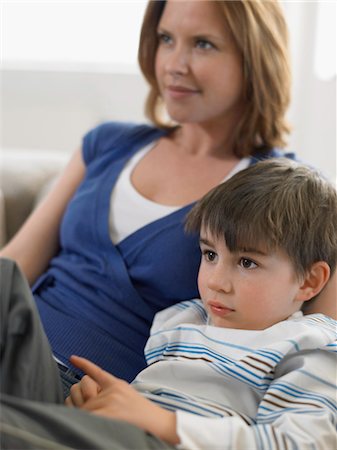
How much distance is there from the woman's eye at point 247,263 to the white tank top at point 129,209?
339 millimetres

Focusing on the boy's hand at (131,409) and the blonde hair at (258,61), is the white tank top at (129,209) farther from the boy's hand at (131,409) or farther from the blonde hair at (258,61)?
the boy's hand at (131,409)

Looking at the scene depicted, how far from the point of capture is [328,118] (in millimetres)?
2365

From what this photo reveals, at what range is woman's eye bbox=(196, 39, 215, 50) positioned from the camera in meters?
1.64

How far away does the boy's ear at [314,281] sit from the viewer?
1.31 m

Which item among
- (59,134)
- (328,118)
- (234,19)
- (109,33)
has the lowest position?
(59,134)

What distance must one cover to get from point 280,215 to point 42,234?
700 millimetres

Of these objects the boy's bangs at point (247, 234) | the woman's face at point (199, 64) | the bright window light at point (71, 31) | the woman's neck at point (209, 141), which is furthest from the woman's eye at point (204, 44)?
the bright window light at point (71, 31)

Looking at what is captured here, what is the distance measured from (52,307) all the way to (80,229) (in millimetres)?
184

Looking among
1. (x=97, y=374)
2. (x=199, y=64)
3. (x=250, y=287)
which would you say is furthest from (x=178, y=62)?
(x=97, y=374)

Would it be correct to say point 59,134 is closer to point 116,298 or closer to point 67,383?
point 116,298

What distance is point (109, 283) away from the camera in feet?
5.20

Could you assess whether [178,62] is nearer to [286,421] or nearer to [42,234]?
[42,234]

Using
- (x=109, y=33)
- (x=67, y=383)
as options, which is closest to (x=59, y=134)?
(x=109, y=33)

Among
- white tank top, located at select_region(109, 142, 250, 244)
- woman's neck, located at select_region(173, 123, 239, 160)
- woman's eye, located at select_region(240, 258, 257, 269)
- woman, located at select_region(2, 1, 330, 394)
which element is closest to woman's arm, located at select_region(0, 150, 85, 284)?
woman, located at select_region(2, 1, 330, 394)
